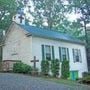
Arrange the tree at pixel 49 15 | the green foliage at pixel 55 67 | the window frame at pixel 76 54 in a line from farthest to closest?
the tree at pixel 49 15 < the window frame at pixel 76 54 < the green foliage at pixel 55 67

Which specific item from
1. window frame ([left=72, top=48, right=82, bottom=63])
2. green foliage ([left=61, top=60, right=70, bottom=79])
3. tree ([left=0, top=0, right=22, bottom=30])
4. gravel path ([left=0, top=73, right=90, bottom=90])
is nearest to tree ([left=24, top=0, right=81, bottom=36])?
tree ([left=0, top=0, right=22, bottom=30])

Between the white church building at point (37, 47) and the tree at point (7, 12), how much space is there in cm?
1027

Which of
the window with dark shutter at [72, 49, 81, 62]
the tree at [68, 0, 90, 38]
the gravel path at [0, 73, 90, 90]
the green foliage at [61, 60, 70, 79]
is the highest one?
the tree at [68, 0, 90, 38]

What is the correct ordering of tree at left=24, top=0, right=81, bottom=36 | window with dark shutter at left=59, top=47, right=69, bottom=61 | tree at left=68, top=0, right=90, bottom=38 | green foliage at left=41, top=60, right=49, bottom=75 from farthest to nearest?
tree at left=24, top=0, right=81, bottom=36 → tree at left=68, top=0, right=90, bottom=38 → window with dark shutter at left=59, top=47, right=69, bottom=61 → green foliage at left=41, top=60, right=49, bottom=75

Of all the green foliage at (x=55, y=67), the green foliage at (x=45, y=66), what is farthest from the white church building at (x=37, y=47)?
the green foliage at (x=55, y=67)

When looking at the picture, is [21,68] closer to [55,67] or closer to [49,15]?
[55,67]

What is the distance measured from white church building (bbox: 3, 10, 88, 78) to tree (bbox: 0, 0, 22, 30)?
33.7ft

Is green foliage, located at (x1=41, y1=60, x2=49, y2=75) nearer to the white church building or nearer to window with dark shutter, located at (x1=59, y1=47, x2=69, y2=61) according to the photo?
the white church building

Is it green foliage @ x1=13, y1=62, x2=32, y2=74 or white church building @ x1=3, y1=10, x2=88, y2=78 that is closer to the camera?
green foliage @ x1=13, y1=62, x2=32, y2=74

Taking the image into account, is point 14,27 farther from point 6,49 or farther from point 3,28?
point 3,28

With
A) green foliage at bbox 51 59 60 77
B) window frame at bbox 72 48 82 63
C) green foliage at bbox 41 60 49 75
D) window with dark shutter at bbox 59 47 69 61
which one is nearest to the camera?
green foliage at bbox 41 60 49 75

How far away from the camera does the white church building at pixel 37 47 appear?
923 inches

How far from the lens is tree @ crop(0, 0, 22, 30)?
36.7m

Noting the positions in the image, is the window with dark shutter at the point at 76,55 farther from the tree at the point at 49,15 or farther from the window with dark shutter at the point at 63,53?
the tree at the point at 49,15
